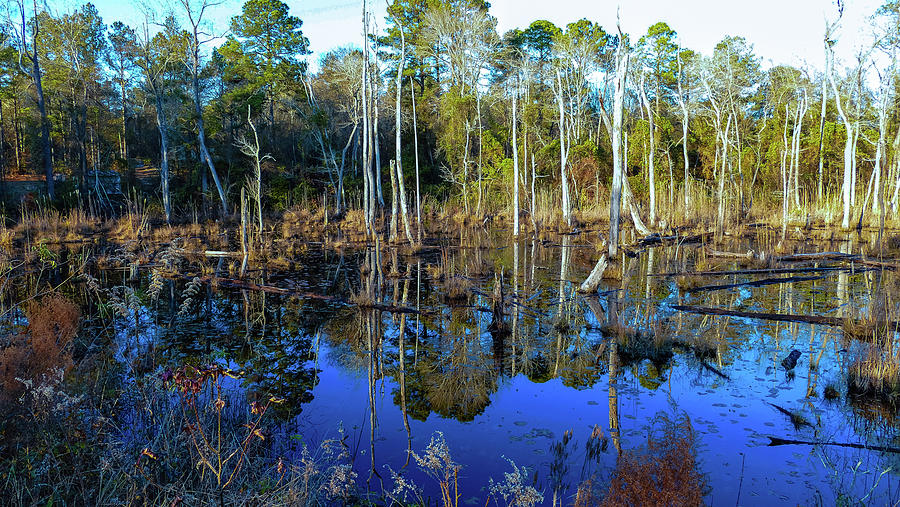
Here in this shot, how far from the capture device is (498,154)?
31031 mm

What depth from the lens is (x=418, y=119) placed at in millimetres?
34281

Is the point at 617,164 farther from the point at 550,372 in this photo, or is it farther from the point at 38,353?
the point at 38,353

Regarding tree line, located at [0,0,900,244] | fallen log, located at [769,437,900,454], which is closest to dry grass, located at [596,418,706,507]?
fallen log, located at [769,437,900,454]

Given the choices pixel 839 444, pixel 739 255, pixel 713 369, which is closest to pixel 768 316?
pixel 713 369

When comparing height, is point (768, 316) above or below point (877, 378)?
above

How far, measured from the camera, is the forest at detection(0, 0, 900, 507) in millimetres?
3758

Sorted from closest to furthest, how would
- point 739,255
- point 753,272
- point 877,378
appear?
point 877,378 → point 753,272 → point 739,255

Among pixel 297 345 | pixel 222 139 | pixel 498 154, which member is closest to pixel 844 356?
pixel 297 345

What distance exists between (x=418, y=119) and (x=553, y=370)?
97.7 ft

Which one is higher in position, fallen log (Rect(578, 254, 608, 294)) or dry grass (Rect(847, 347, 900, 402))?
fallen log (Rect(578, 254, 608, 294))

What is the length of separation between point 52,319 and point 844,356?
864cm

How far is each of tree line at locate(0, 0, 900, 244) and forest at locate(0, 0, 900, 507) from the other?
30 centimetres

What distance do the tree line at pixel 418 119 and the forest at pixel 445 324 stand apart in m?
0.30

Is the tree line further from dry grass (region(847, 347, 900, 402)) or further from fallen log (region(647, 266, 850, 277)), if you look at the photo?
dry grass (region(847, 347, 900, 402))
